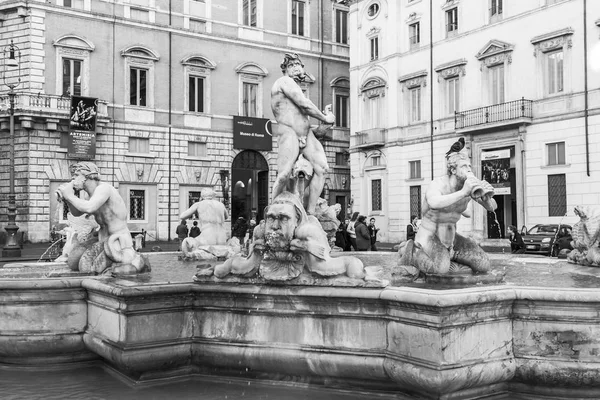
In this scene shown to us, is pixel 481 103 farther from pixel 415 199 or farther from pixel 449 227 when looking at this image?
pixel 449 227

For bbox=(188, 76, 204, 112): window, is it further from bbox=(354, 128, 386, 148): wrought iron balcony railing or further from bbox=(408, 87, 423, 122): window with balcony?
bbox=(408, 87, 423, 122): window with balcony

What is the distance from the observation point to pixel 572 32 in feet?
78.0

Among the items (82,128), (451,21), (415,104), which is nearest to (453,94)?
(415,104)

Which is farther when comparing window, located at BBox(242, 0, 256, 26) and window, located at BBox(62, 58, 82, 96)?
window, located at BBox(242, 0, 256, 26)

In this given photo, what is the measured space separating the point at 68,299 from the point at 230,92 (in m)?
26.9

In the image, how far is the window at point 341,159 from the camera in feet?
118

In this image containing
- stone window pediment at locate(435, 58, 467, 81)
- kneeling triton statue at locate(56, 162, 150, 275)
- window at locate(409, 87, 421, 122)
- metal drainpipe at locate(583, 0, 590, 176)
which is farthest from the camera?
window at locate(409, 87, 421, 122)

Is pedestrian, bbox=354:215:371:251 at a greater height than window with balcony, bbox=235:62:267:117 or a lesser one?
lesser

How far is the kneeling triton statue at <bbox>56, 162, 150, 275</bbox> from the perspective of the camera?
5.73 meters

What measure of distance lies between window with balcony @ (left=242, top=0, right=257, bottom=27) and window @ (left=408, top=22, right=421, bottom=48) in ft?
26.8

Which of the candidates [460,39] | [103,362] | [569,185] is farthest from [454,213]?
[460,39]

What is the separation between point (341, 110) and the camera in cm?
3584

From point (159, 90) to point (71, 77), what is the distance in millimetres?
4139

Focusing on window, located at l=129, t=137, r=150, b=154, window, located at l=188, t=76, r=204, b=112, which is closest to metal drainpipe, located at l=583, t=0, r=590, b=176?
window, located at l=188, t=76, r=204, b=112
